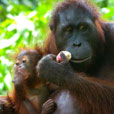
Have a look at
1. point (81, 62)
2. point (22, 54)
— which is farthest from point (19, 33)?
point (81, 62)

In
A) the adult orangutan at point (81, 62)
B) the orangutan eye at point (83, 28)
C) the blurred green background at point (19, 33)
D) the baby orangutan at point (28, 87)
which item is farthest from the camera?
the blurred green background at point (19, 33)

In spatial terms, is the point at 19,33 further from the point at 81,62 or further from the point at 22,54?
the point at 81,62

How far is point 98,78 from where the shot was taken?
368 centimetres

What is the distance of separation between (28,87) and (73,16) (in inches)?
35.6

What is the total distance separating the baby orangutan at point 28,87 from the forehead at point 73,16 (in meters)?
0.56

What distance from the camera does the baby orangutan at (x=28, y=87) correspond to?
3.84 meters

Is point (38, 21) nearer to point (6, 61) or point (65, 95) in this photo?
point (6, 61)

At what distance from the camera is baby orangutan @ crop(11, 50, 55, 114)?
3.84m

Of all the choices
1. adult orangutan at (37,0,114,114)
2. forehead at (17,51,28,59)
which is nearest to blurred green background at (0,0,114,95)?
forehead at (17,51,28,59)

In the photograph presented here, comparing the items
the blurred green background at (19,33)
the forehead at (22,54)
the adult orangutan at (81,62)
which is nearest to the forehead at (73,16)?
the adult orangutan at (81,62)

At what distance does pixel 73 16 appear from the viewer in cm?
369

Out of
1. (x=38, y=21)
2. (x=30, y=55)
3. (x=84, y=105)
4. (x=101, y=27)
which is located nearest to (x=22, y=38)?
(x=38, y=21)

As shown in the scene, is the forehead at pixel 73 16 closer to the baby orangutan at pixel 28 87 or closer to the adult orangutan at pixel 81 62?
the adult orangutan at pixel 81 62

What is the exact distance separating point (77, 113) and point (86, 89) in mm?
321
